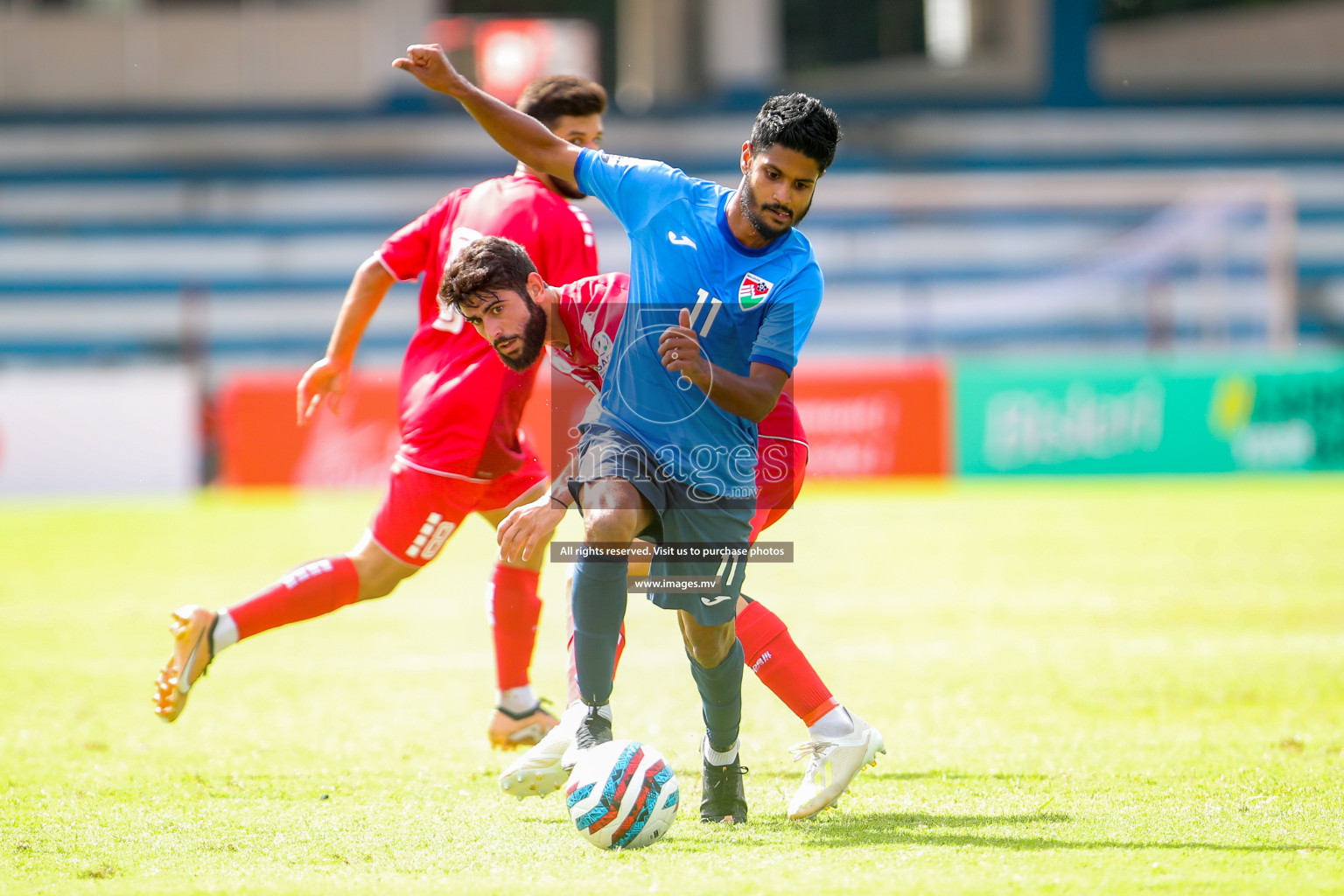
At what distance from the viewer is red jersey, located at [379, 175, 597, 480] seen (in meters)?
4.34

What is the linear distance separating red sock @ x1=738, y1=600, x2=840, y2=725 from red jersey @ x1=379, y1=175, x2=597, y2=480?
1162mm

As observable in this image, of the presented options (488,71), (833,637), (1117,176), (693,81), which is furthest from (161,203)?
(833,637)

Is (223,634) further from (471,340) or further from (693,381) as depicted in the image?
(693,381)

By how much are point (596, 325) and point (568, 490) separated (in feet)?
1.55

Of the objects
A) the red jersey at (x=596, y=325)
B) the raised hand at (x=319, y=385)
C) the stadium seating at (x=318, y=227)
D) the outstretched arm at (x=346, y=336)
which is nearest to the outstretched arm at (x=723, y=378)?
the red jersey at (x=596, y=325)

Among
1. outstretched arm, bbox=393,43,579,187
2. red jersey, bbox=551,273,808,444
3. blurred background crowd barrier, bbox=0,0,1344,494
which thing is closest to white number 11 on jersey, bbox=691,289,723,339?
red jersey, bbox=551,273,808,444

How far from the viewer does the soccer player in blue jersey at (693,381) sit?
131 inches

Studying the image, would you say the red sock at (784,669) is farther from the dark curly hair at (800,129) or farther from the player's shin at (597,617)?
the dark curly hair at (800,129)

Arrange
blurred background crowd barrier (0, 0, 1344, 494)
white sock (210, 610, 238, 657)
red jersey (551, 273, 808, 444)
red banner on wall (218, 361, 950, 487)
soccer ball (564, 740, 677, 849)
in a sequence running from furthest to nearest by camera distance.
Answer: blurred background crowd barrier (0, 0, 1344, 494) → red banner on wall (218, 361, 950, 487) → white sock (210, 610, 238, 657) → red jersey (551, 273, 808, 444) → soccer ball (564, 740, 677, 849)

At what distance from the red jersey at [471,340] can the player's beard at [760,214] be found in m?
1.05

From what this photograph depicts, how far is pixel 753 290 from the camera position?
3.37 metres

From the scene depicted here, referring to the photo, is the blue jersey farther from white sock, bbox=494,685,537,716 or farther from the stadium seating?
the stadium seating

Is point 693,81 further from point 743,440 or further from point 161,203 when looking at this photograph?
point 743,440

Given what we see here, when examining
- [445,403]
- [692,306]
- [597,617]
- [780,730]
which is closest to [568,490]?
[597,617]
